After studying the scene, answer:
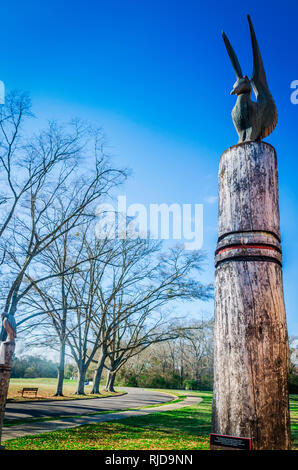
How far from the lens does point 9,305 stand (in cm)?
1212

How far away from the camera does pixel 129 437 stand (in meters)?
9.51

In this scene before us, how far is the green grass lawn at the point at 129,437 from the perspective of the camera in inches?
316

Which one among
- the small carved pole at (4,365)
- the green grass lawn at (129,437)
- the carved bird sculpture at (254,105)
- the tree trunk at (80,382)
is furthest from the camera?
the tree trunk at (80,382)

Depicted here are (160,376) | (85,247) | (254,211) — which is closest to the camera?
(254,211)

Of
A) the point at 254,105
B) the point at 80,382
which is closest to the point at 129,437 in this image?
the point at 254,105

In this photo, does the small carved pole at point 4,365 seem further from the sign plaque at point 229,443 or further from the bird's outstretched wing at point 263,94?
the bird's outstretched wing at point 263,94

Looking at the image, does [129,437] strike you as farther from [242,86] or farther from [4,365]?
[242,86]

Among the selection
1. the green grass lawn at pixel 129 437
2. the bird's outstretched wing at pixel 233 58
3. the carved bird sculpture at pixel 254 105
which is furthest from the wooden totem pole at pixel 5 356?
the bird's outstretched wing at pixel 233 58

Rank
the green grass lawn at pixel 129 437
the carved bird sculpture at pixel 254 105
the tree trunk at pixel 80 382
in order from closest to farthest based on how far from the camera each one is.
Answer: the carved bird sculpture at pixel 254 105, the green grass lawn at pixel 129 437, the tree trunk at pixel 80 382
